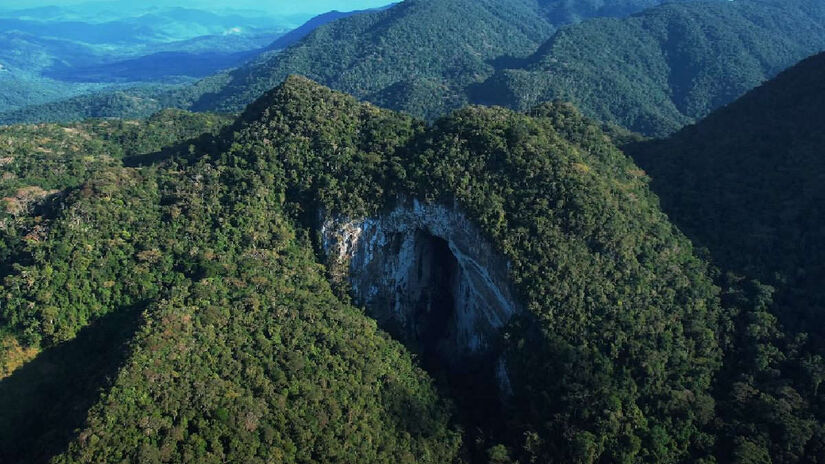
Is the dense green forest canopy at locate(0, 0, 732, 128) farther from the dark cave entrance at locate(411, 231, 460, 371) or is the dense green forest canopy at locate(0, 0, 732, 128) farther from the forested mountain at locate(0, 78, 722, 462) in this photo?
the forested mountain at locate(0, 78, 722, 462)

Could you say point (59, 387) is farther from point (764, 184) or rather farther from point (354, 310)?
point (764, 184)

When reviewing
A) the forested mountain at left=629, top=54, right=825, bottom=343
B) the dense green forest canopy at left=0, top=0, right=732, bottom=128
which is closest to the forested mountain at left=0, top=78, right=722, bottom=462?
the forested mountain at left=629, top=54, right=825, bottom=343

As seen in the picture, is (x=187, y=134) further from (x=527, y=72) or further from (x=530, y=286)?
(x=527, y=72)

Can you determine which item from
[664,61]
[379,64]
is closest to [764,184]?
[664,61]

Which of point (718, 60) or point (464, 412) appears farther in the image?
point (718, 60)

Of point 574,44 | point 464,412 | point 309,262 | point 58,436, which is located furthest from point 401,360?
point 574,44

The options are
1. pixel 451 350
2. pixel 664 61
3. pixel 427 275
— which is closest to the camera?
pixel 451 350
